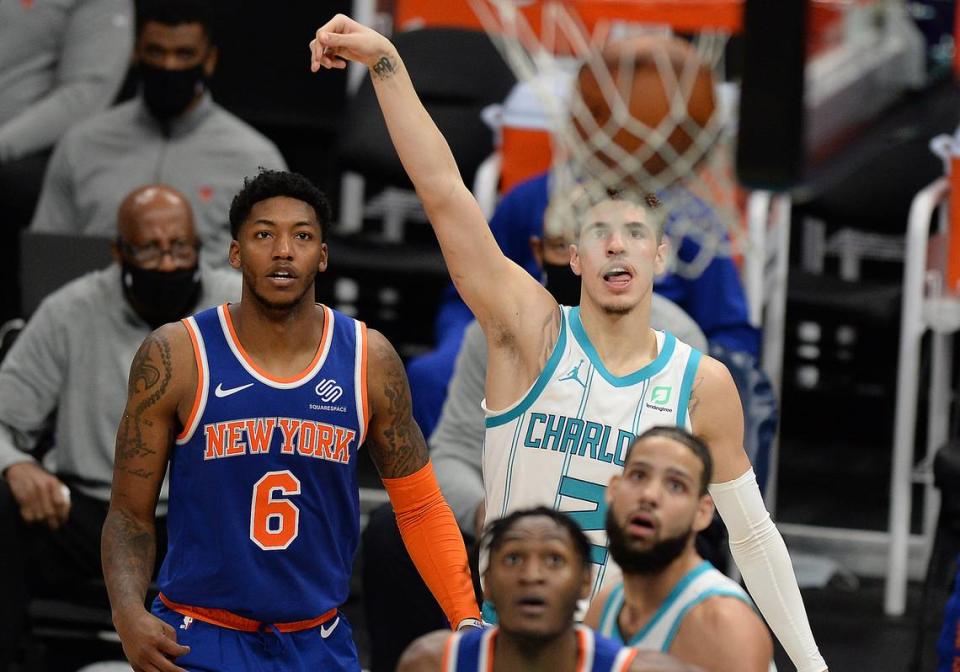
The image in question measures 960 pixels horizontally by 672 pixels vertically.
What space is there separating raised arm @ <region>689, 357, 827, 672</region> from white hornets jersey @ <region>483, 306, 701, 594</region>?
5 centimetres

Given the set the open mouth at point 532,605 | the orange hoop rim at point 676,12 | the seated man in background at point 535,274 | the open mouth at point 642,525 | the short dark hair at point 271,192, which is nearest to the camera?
the open mouth at point 532,605

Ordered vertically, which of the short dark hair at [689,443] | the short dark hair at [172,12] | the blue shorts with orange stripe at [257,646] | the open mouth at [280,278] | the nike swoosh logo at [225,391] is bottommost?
the blue shorts with orange stripe at [257,646]

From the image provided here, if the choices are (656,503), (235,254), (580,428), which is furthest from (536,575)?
(235,254)

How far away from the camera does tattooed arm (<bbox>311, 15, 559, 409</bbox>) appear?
3.87 meters

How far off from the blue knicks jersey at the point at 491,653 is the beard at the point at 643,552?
0.16m

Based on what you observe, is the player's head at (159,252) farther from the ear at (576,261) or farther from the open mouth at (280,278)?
the ear at (576,261)

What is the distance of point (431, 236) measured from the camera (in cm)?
871

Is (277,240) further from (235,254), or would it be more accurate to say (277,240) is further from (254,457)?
(254,457)

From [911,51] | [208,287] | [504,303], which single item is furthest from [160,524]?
[911,51]

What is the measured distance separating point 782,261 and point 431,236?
7.66 feet

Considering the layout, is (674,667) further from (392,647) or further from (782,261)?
(782,261)

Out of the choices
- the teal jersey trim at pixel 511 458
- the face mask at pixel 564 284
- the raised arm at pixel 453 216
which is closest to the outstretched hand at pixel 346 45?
the raised arm at pixel 453 216

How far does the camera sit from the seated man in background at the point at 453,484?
17.0ft

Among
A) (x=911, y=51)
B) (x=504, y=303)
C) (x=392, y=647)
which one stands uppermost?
(x=911, y=51)
